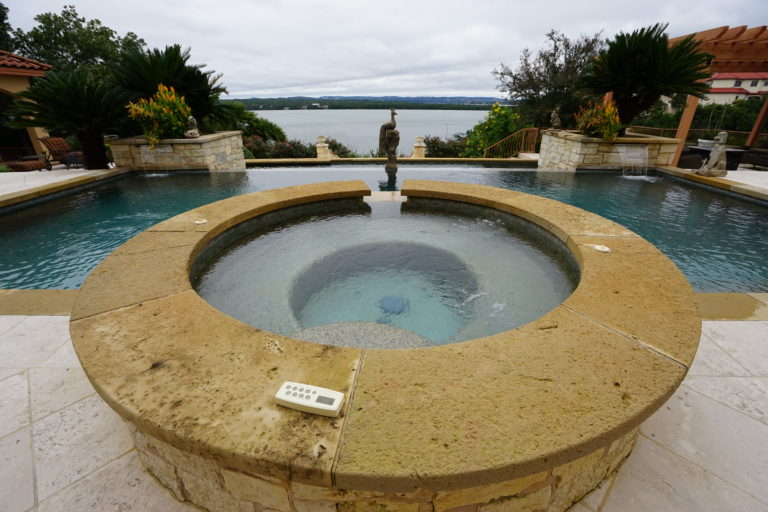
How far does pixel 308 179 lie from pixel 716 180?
780 cm

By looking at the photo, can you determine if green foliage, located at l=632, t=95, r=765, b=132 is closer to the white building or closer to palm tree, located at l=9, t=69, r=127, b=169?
the white building

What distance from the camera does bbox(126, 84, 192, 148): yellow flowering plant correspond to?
764 cm

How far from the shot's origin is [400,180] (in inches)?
274

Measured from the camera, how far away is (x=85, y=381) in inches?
85.0

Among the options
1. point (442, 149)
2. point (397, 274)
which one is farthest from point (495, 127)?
point (397, 274)

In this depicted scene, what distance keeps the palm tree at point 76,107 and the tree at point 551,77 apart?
16864 millimetres

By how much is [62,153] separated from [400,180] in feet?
28.6

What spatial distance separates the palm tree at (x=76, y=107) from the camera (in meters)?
7.24

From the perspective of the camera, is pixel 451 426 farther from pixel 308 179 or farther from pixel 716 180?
pixel 716 180

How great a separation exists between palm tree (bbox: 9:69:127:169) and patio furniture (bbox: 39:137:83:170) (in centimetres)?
31

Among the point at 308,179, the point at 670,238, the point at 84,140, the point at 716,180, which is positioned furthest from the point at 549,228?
the point at 84,140

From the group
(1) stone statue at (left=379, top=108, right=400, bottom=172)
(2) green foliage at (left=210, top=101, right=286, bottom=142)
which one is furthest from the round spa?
(2) green foliage at (left=210, top=101, right=286, bottom=142)

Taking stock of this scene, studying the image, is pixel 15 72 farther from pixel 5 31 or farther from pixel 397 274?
pixel 397 274

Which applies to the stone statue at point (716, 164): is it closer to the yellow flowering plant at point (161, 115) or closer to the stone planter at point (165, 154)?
the stone planter at point (165, 154)
